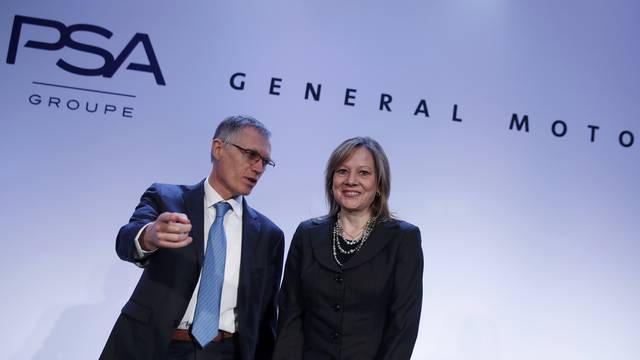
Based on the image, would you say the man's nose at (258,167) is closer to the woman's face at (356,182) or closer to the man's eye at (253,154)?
the man's eye at (253,154)

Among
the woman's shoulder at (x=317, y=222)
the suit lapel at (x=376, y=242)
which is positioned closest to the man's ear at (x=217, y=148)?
the woman's shoulder at (x=317, y=222)

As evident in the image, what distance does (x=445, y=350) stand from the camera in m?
3.49

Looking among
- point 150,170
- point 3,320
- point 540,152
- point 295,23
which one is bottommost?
point 3,320

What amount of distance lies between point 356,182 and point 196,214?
2.10ft

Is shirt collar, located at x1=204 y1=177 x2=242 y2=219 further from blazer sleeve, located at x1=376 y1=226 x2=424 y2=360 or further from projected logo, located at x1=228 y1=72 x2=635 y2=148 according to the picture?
projected logo, located at x1=228 y1=72 x2=635 y2=148

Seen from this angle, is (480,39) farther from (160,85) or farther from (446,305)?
(160,85)

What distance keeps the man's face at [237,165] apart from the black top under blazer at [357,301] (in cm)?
45

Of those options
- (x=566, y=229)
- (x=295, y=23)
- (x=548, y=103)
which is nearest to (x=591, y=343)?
(x=566, y=229)

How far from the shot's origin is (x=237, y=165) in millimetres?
2422

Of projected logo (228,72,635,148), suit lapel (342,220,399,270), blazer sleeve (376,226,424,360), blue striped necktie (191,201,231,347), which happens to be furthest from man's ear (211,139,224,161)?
projected logo (228,72,635,148)

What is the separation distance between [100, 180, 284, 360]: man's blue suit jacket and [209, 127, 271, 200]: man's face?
0.31 feet

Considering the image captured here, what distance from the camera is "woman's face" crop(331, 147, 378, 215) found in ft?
6.89

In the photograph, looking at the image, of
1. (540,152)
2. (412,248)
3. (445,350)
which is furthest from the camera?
(540,152)

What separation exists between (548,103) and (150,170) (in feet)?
8.00
